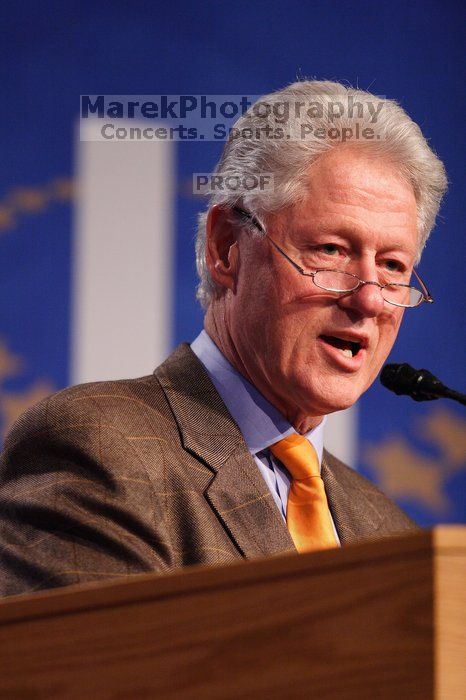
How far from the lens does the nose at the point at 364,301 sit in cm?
175

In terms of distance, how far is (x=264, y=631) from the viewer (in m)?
0.85

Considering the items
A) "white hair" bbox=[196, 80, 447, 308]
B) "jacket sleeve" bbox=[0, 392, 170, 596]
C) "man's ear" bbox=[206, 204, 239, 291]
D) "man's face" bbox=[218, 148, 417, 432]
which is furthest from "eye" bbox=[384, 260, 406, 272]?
"jacket sleeve" bbox=[0, 392, 170, 596]

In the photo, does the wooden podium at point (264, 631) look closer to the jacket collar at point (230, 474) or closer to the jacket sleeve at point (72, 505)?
the jacket sleeve at point (72, 505)

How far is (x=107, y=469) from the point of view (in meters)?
1.43

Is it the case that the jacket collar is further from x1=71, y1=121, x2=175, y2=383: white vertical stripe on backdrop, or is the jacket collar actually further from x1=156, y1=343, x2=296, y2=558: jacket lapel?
x1=71, y1=121, x2=175, y2=383: white vertical stripe on backdrop

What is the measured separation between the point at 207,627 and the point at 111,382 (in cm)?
81

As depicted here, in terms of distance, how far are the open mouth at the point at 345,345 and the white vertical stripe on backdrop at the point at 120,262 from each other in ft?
2.08

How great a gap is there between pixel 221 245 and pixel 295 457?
399 mm

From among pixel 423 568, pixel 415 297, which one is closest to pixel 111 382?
pixel 415 297

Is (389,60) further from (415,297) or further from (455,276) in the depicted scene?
(415,297)

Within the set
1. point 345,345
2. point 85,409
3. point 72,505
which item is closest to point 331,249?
point 345,345

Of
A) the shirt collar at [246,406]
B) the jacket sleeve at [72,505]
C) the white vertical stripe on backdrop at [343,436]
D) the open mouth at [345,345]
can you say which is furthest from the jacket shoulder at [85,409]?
the white vertical stripe on backdrop at [343,436]

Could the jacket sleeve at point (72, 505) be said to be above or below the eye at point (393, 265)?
below

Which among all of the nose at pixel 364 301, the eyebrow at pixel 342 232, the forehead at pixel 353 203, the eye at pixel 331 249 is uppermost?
the forehead at pixel 353 203
